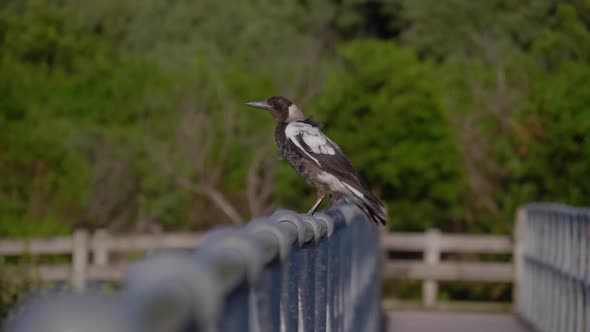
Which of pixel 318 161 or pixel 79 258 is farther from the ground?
pixel 318 161

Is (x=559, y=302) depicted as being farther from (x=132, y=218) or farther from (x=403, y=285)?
(x=132, y=218)

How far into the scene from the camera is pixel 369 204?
5.67m

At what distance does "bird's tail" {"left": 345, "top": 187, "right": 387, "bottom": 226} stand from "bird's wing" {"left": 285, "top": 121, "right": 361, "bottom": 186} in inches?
5.2

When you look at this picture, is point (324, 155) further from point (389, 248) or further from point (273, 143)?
point (273, 143)

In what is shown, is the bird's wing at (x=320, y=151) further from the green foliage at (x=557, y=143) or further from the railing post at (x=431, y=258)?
the green foliage at (x=557, y=143)

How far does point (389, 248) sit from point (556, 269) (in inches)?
263

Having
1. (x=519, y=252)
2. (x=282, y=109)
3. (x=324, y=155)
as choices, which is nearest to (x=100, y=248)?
(x=519, y=252)

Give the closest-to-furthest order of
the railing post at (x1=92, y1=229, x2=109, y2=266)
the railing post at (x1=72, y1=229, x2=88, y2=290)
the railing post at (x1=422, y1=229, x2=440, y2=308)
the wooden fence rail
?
the wooden fence rail → the railing post at (x1=72, y1=229, x2=88, y2=290) → the railing post at (x1=422, y1=229, x2=440, y2=308) → the railing post at (x1=92, y1=229, x2=109, y2=266)

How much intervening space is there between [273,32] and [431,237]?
21061 mm

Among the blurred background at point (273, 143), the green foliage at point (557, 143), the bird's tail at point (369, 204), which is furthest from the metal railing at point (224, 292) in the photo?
the blurred background at point (273, 143)

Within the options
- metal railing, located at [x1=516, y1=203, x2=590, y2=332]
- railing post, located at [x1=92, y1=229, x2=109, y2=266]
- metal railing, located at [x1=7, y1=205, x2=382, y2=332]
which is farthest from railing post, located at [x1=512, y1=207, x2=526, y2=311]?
metal railing, located at [x1=7, y1=205, x2=382, y2=332]

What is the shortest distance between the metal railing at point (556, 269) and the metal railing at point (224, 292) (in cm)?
438

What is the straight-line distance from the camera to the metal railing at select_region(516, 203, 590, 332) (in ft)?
26.1

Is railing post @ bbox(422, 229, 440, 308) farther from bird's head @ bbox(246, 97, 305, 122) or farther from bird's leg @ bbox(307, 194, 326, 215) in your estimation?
bird's leg @ bbox(307, 194, 326, 215)
